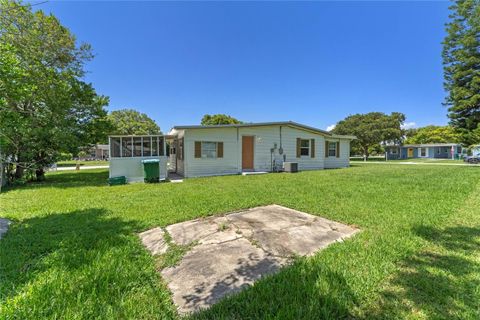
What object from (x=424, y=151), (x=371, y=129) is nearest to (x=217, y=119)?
(x=371, y=129)

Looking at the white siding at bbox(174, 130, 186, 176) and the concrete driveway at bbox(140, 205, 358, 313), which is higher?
the white siding at bbox(174, 130, 186, 176)

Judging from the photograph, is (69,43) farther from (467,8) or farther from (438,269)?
(467,8)

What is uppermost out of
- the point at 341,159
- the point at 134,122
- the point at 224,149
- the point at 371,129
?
the point at 134,122

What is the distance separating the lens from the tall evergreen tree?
21438 mm

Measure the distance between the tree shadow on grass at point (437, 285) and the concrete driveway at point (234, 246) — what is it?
103 cm

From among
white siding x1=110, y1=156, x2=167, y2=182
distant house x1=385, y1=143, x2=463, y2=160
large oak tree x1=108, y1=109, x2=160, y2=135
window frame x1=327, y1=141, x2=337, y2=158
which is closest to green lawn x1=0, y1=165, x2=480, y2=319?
white siding x1=110, y1=156, x2=167, y2=182

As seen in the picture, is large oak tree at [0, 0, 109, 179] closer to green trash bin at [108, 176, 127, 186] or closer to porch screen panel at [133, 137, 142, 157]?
green trash bin at [108, 176, 127, 186]

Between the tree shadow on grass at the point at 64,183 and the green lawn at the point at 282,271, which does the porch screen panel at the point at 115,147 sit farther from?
the green lawn at the point at 282,271

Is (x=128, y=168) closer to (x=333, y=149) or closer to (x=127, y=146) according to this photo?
(x=127, y=146)

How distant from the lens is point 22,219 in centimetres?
475

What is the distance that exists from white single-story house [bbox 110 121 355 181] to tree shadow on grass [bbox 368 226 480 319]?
1036cm

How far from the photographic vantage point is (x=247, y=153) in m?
13.7

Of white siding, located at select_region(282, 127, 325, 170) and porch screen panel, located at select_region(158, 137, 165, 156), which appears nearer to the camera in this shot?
porch screen panel, located at select_region(158, 137, 165, 156)

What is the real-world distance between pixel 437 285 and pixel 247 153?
1170 centimetres
